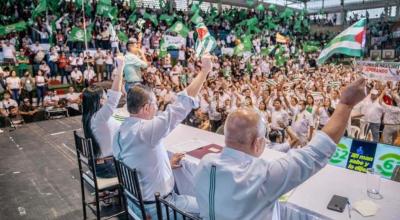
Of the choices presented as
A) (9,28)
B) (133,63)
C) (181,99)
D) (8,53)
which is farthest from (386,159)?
(8,53)

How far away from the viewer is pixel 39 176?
4.83 m

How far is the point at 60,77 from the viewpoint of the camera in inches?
464

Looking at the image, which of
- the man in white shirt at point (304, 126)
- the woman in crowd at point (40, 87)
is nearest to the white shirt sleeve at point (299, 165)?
the man in white shirt at point (304, 126)

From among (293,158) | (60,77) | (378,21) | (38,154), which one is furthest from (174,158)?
(378,21)

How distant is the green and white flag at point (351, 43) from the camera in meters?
2.78

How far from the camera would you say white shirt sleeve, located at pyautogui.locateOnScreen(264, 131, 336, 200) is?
1.19 m

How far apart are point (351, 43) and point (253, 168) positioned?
6.90 ft

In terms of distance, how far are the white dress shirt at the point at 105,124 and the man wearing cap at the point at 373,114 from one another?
5095mm

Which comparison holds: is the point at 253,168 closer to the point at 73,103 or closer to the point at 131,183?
the point at 131,183

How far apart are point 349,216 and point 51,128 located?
788cm

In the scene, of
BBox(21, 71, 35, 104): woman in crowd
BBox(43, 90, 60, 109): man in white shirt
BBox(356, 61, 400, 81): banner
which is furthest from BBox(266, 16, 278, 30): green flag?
BBox(356, 61, 400, 81): banner

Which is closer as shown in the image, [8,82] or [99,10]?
[8,82]

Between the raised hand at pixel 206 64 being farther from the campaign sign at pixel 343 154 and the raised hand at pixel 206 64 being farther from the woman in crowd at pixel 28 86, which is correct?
the woman in crowd at pixel 28 86

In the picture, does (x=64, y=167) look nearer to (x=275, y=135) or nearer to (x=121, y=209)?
(x=121, y=209)
